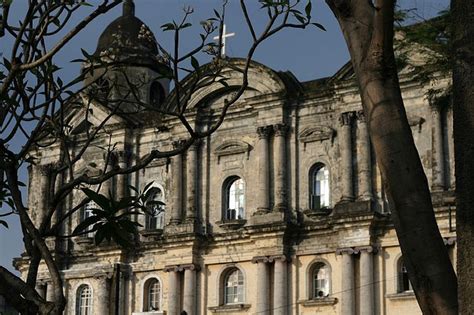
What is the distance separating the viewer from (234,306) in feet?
92.4

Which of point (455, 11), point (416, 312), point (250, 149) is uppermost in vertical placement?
point (250, 149)

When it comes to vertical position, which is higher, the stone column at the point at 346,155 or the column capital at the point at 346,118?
the column capital at the point at 346,118

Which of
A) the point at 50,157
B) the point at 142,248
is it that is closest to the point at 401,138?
the point at 142,248

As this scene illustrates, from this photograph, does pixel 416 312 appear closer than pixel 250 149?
Yes

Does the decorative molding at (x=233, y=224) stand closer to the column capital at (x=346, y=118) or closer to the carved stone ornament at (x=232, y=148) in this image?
the carved stone ornament at (x=232, y=148)

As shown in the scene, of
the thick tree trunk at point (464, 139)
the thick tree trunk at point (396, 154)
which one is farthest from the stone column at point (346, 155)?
the thick tree trunk at point (464, 139)

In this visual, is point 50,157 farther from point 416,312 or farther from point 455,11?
point 455,11

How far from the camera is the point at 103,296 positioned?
1184 inches

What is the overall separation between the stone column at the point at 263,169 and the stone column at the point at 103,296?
5.91 meters

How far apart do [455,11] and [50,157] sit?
93.1 ft

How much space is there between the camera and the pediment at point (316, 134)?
27.8 m

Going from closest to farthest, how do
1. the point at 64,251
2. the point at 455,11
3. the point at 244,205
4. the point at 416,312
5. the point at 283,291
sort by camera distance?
the point at 455,11 → the point at 416,312 → the point at 283,291 → the point at 244,205 → the point at 64,251

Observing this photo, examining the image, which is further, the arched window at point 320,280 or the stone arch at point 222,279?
the stone arch at point 222,279

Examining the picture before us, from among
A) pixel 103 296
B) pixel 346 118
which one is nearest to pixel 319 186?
pixel 346 118
